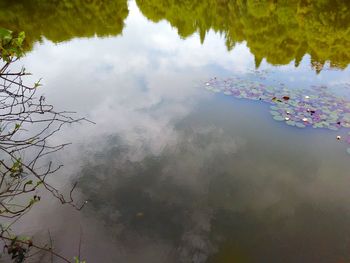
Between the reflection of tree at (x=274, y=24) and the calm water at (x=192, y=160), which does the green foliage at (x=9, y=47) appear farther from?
the reflection of tree at (x=274, y=24)

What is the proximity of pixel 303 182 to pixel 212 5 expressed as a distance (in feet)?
Result: 120

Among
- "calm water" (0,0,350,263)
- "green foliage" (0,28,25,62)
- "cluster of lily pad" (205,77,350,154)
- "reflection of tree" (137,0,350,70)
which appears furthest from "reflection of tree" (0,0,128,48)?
"green foliage" (0,28,25,62)

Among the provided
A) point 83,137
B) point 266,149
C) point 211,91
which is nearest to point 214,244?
point 266,149

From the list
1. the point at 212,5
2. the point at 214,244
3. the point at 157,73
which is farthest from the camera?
the point at 212,5

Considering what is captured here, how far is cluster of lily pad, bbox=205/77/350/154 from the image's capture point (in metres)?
12.0

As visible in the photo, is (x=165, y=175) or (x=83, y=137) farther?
(x=83, y=137)

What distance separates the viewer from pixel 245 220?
793 centimetres

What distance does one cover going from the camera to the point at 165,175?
944 centimetres

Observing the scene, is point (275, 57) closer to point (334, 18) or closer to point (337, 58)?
point (337, 58)

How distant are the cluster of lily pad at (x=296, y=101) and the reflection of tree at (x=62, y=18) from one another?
14.5 m

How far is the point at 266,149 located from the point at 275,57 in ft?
37.1

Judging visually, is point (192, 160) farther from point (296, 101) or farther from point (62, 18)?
point (62, 18)

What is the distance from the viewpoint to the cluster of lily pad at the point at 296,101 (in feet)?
39.2

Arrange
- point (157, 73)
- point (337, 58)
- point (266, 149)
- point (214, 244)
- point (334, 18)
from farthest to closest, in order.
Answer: point (334, 18), point (337, 58), point (157, 73), point (266, 149), point (214, 244)
